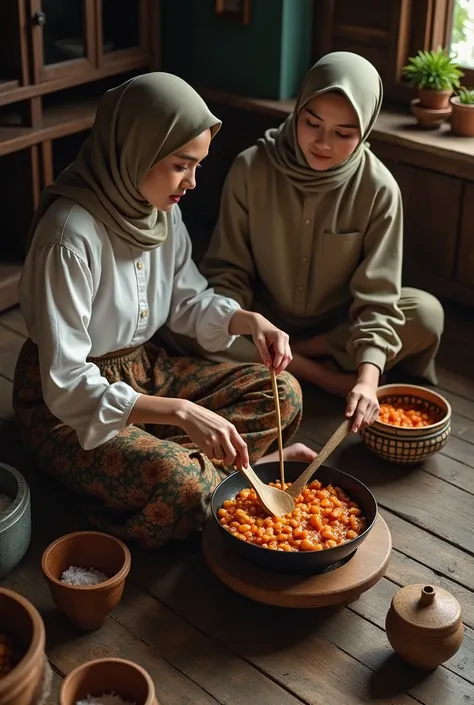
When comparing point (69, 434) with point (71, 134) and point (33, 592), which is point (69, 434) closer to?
point (33, 592)

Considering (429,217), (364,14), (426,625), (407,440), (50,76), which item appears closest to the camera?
(426,625)

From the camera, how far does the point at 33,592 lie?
2350 millimetres

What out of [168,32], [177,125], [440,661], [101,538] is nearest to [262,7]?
[168,32]

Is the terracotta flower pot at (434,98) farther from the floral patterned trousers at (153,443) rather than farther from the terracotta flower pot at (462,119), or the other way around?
the floral patterned trousers at (153,443)

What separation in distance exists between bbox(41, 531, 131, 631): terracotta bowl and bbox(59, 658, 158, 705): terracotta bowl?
23cm

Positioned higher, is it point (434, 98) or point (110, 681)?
point (434, 98)

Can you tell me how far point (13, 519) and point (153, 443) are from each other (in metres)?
0.37

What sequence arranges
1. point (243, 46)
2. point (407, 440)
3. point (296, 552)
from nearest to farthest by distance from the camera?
1. point (296, 552)
2. point (407, 440)
3. point (243, 46)

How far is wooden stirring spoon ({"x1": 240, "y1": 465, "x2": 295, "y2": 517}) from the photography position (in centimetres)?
233

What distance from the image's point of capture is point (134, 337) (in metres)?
2.60

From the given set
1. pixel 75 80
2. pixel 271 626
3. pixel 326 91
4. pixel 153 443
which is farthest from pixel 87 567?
pixel 75 80

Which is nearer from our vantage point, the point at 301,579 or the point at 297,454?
the point at 301,579

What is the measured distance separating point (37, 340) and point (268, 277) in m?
0.93

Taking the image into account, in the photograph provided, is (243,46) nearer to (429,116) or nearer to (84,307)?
(429,116)
